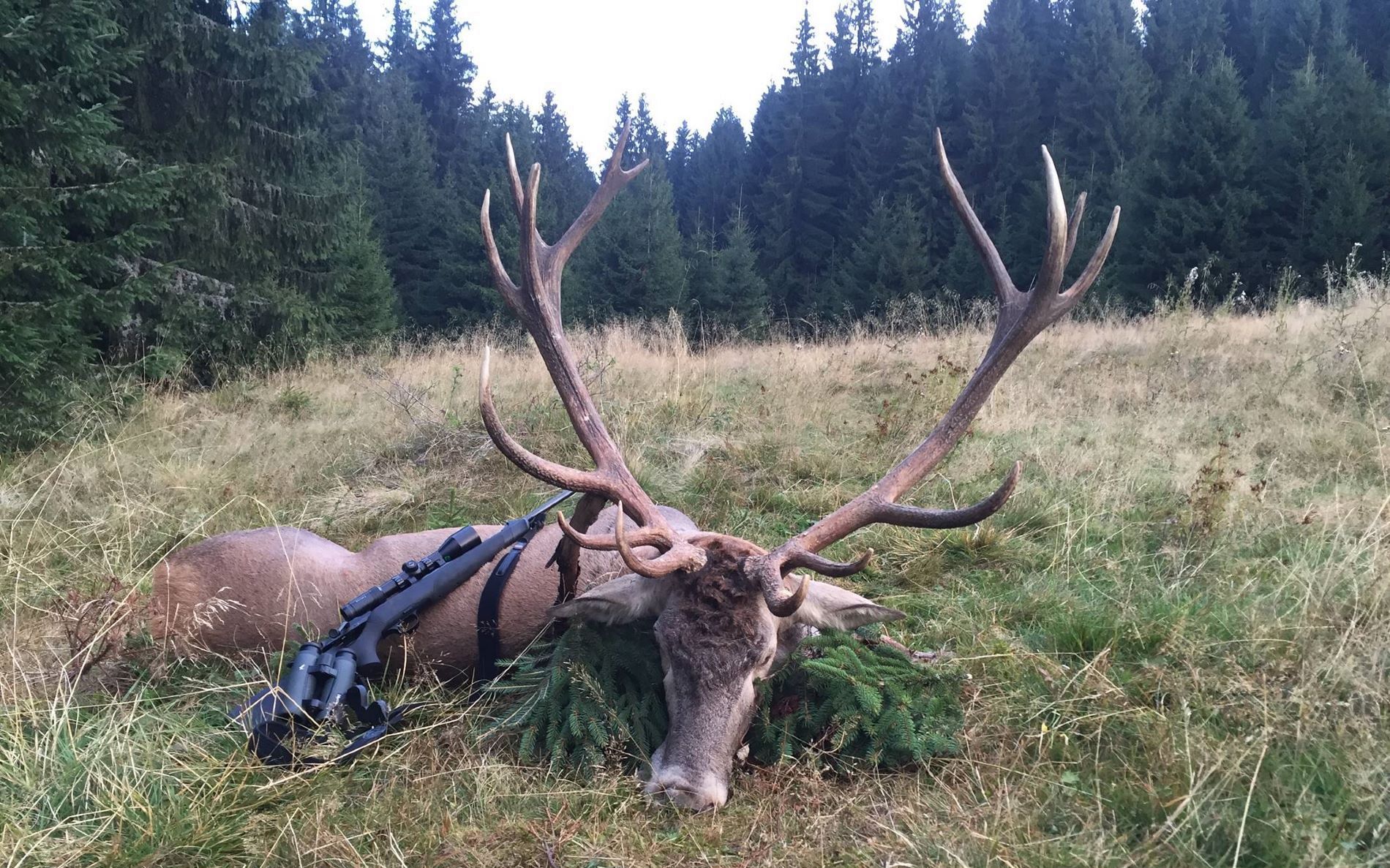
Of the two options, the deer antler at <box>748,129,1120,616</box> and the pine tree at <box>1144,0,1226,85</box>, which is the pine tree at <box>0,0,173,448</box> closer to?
the deer antler at <box>748,129,1120,616</box>

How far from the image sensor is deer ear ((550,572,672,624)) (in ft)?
9.32

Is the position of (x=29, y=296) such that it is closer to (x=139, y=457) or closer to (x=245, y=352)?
(x=139, y=457)

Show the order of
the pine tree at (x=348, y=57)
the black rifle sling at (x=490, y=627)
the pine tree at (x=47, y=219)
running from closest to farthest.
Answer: the black rifle sling at (x=490, y=627), the pine tree at (x=47, y=219), the pine tree at (x=348, y=57)

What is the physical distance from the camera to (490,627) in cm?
324

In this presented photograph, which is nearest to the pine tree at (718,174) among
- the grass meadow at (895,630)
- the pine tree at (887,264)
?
the pine tree at (887,264)

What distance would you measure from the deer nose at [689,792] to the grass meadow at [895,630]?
5cm

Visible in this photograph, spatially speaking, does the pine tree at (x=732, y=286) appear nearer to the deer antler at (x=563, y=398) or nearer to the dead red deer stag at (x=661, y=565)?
the deer antler at (x=563, y=398)

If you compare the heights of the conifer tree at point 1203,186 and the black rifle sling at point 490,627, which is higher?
the conifer tree at point 1203,186

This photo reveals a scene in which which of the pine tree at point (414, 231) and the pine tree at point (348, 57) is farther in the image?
the pine tree at point (348, 57)

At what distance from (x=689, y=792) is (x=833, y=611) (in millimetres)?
799

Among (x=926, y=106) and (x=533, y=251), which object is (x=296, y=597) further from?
(x=926, y=106)

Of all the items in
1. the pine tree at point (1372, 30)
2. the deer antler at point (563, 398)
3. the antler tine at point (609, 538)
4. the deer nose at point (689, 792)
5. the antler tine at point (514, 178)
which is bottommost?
the deer nose at point (689, 792)

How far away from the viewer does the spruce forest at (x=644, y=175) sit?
23.9ft

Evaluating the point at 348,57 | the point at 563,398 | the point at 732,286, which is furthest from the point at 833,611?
the point at 348,57
